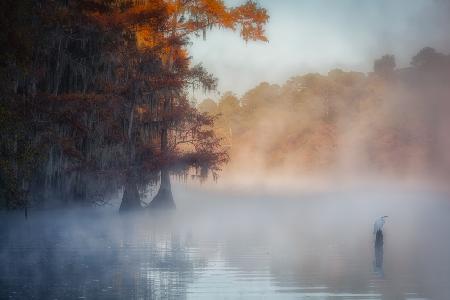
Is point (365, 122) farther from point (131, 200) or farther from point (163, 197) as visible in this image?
point (131, 200)

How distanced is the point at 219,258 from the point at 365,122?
58173 millimetres

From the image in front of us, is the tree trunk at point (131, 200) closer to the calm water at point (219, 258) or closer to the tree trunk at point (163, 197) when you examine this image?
the tree trunk at point (163, 197)

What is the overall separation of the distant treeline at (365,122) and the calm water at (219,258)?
133 ft

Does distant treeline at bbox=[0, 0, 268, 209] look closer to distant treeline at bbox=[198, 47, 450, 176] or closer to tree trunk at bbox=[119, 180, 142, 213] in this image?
tree trunk at bbox=[119, 180, 142, 213]

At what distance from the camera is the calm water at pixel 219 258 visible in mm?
11414

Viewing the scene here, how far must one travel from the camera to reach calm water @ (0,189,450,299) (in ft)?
37.4

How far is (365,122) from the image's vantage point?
7175 cm

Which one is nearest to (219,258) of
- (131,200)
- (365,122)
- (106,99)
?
(106,99)

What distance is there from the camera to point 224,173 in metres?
101

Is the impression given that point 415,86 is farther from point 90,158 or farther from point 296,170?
point 90,158

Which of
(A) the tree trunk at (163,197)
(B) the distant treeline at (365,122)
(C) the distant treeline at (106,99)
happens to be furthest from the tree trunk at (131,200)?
(B) the distant treeline at (365,122)

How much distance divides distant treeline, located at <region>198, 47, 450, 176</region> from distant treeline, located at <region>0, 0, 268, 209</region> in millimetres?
36401

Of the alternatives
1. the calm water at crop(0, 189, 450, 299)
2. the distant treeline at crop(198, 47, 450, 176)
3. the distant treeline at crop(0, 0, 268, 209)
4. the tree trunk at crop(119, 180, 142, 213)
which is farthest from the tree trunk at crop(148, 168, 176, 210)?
the distant treeline at crop(198, 47, 450, 176)

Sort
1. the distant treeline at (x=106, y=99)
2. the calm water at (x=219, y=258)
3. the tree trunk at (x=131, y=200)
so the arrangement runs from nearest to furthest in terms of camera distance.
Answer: the calm water at (x=219, y=258) → the distant treeline at (x=106, y=99) → the tree trunk at (x=131, y=200)
